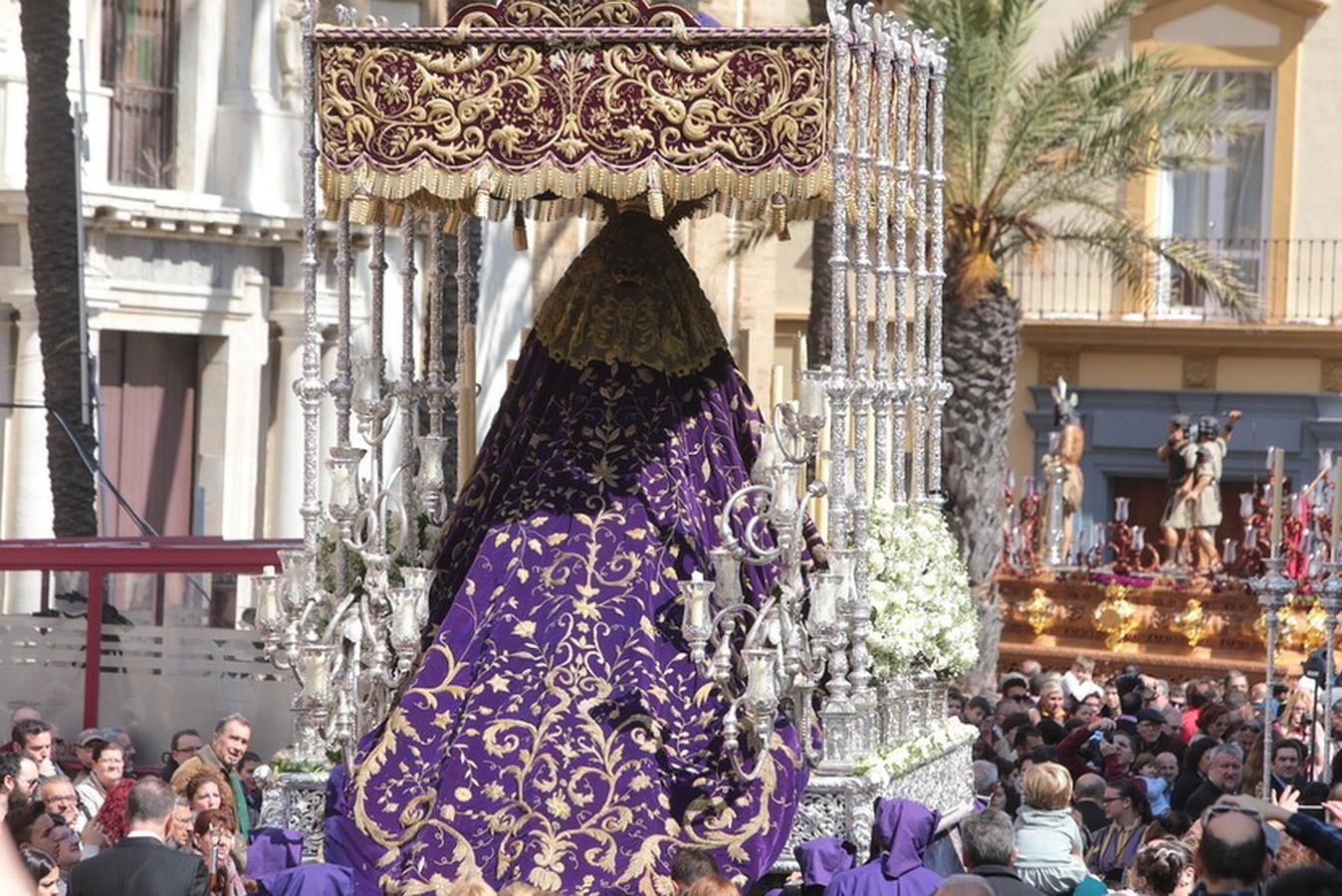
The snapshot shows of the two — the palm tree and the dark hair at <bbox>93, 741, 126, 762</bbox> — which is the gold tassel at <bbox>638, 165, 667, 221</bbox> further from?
the palm tree

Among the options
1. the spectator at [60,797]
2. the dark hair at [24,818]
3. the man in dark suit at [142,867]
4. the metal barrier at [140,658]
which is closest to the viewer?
the man in dark suit at [142,867]

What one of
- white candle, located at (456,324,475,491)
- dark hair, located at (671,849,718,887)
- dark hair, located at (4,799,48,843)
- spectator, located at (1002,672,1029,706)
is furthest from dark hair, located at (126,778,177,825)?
spectator, located at (1002,672,1029,706)

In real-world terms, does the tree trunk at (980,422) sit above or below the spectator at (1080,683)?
above

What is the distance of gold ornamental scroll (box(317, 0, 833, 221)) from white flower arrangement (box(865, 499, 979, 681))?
1427mm

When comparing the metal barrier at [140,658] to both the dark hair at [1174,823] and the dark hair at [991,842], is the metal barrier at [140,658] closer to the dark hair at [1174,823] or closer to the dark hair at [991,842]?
the dark hair at [1174,823]

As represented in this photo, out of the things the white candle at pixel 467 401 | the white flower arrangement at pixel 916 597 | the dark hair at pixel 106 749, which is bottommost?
the dark hair at pixel 106 749

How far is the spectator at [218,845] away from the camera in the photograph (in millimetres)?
9250

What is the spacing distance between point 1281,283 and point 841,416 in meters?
22.8

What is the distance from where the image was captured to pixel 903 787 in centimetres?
1036

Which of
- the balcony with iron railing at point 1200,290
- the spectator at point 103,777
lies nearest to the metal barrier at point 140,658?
the spectator at point 103,777

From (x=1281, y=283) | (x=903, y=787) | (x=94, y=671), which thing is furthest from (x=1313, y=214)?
(x=903, y=787)

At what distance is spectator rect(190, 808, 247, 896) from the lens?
30.3ft

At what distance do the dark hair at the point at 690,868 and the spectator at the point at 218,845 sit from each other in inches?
68.2

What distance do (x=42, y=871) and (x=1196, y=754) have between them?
530cm
